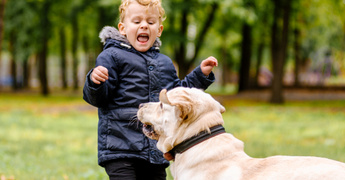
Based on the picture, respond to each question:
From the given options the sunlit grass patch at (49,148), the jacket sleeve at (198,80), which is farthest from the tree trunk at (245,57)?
the jacket sleeve at (198,80)

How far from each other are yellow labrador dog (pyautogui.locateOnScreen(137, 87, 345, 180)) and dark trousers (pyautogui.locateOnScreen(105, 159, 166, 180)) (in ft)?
1.93

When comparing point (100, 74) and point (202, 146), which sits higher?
point (100, 74)

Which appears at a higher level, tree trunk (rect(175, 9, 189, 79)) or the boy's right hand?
the boy's right hand

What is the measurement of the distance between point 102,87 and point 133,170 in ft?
2.60

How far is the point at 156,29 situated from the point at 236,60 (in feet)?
144

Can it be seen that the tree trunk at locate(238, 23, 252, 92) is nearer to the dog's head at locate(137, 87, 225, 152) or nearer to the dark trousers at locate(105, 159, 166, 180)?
the dark trousers at locate(105, 159, 166, 180)

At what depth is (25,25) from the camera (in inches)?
1112

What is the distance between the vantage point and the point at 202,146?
121 inches

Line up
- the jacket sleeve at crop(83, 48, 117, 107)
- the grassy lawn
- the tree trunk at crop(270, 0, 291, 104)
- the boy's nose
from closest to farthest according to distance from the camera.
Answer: the jacket sleeve at crop(83, 48, 117, 107)
the boy's nose
the grassy lawn
the tree trunk at crop(270, 0, 291, 104)

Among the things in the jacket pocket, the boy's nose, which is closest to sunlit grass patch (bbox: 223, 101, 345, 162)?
the jacket pocket

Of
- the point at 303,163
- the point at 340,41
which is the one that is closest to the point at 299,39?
the point at 340,41

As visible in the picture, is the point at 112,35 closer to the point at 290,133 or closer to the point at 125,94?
the point at 125,94

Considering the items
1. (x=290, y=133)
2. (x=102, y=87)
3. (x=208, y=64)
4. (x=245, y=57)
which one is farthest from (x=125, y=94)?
(x=245, y=57)

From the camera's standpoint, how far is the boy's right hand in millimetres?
3473
